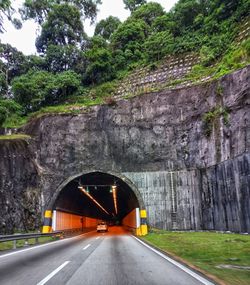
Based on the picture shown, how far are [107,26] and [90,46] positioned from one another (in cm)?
1305

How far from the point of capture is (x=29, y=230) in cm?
3111

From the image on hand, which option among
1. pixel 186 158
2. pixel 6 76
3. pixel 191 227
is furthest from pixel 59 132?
pixel 6 76

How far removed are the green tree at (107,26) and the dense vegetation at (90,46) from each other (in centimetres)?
416

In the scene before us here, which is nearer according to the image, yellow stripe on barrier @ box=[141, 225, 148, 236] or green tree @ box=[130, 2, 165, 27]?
yellow stripe on barrier @ box=[141, 225, 148, 236]

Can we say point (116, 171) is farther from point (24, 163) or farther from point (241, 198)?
point (241, 198)

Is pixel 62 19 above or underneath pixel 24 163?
above

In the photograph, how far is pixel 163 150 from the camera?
33.7 meters

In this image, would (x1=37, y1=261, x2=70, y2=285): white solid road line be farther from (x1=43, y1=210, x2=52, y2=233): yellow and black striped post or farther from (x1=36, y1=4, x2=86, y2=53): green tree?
(x1=36, y1=4, x2=86, y2=53): green tree

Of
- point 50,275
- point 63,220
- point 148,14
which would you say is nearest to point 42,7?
point 148,14

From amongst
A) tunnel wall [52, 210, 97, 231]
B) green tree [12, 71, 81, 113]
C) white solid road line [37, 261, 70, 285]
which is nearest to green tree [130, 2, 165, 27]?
green tree [12, 71, 81, 113]

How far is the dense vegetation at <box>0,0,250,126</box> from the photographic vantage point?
47.9m

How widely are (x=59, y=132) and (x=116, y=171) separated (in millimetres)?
7651

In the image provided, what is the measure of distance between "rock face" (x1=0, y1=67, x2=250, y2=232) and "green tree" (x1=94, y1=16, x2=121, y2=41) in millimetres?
42706

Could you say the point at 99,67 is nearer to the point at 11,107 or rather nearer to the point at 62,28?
the point at 11,107
